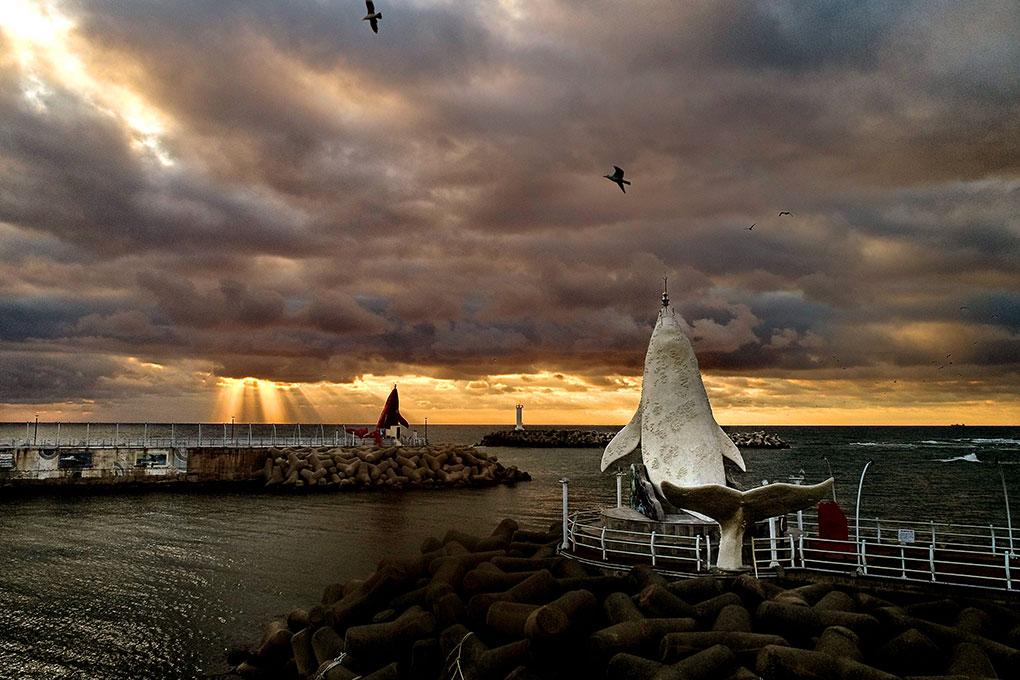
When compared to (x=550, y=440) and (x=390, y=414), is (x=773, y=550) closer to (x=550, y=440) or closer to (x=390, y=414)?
(x=390, y=414)

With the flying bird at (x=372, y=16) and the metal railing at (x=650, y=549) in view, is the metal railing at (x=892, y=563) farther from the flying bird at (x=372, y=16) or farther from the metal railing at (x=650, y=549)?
the flying bird at (x=372, y=16)

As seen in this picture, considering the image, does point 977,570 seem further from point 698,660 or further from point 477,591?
point 477,591

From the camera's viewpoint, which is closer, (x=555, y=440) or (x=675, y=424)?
(x=675, y=424)

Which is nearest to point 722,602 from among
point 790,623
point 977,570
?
point 790,623

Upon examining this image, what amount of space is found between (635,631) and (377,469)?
43522mm

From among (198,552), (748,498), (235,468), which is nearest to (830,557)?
(748,498)

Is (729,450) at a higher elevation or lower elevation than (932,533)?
higher

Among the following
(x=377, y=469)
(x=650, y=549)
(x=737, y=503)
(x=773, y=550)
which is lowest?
(x=377, y=469)

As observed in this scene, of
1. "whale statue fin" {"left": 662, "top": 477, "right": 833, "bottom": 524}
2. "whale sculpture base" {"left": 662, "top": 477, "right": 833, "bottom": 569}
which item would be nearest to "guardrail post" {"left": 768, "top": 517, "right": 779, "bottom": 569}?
"whale sculpture base" {"left": 662, "top": 477, "right": 833, "bottom": 569}

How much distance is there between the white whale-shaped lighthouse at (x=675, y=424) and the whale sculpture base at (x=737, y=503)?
9.54 ft

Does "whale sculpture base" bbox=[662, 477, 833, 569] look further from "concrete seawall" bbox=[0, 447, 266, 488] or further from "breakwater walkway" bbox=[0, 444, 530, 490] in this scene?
"concrete seawall" bbox=[0, 447, 266, 488]

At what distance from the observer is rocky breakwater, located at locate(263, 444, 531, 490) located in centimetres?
4906

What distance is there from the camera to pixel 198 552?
26422 mm

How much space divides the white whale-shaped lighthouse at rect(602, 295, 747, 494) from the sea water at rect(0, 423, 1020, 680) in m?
2.81
